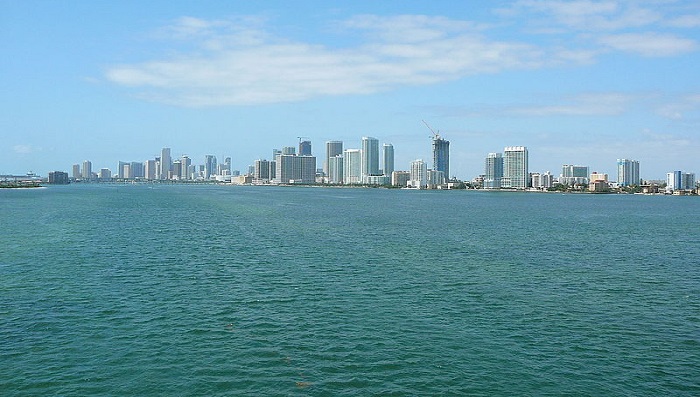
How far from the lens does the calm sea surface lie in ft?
53.6

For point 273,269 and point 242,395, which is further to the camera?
point 273,269

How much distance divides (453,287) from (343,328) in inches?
349

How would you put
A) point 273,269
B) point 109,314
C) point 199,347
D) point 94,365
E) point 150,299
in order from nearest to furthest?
point 94,365 < point 199,347 < point 109,314 < point 150,299 < point 273,269

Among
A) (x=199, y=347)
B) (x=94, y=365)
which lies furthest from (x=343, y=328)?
(x=94, y=365)

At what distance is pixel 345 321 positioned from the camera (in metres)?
21.9

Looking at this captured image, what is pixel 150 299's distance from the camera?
25078mm

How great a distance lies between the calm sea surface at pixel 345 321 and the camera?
16.3m

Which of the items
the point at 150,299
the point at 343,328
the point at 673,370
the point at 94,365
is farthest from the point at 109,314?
the point at 673,370

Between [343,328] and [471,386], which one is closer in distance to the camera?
[471,386]

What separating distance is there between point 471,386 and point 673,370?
6581 mm

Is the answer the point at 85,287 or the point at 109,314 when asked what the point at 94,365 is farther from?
the point at 85,287

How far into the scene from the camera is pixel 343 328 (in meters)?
21.0

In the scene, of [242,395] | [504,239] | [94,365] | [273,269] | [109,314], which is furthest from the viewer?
[504,239]

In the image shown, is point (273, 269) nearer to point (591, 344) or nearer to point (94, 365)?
point (94, 365)
